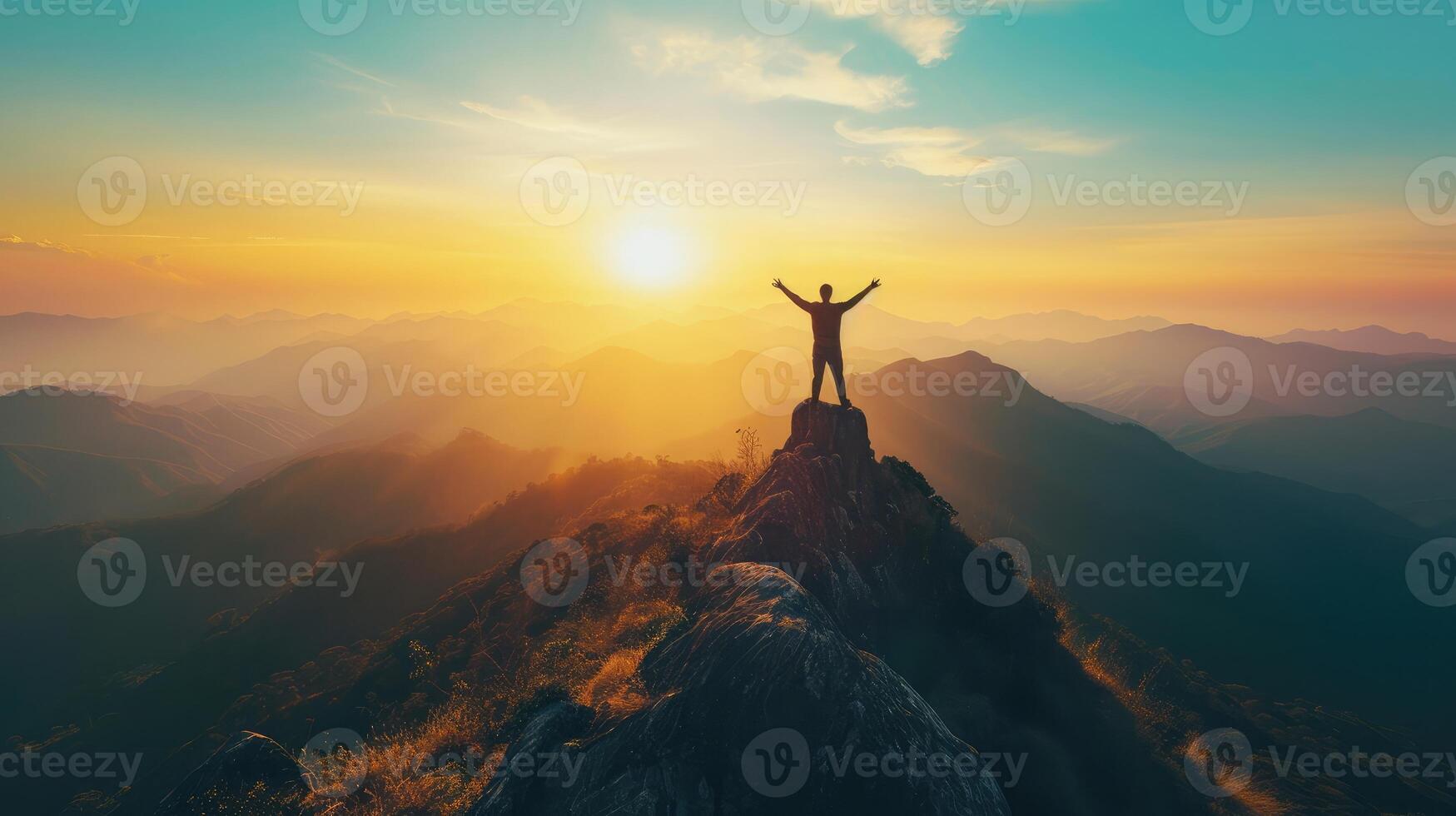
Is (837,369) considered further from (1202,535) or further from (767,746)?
(1202,535)

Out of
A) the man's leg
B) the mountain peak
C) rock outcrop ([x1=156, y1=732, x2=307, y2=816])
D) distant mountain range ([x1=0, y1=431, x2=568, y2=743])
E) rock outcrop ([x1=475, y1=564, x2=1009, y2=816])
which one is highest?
the man's leg

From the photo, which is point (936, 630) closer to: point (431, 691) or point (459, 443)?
point (431, 691)

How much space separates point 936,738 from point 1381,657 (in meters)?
127

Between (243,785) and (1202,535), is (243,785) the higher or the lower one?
the higher one

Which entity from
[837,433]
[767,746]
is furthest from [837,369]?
[767,746]

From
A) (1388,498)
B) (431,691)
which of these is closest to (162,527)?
(431,691)

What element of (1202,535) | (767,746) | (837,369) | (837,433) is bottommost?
(1202,535)

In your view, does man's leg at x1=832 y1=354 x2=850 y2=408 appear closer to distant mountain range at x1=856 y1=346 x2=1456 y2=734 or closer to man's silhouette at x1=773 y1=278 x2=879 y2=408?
man's silhouette at x1=773 y1=278 x2=879 y2=408

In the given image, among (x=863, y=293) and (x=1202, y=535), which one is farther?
(x=1202, y=535)

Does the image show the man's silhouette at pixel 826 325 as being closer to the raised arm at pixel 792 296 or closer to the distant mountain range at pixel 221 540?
the raised arm at pixel 792 296

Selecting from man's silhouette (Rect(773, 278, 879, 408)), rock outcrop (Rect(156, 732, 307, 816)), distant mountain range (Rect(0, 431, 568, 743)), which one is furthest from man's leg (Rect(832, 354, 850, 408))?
distant mountain range (Rect(0, 431, 568, 743))

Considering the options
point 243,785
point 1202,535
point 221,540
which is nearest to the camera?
point 243,785

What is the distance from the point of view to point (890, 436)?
376 feet

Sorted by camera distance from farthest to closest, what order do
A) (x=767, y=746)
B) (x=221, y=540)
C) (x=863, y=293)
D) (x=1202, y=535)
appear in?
(x=1202, y=535)
(x=221, y=540)
(x=863, y=293)
(x=767, y=746)
